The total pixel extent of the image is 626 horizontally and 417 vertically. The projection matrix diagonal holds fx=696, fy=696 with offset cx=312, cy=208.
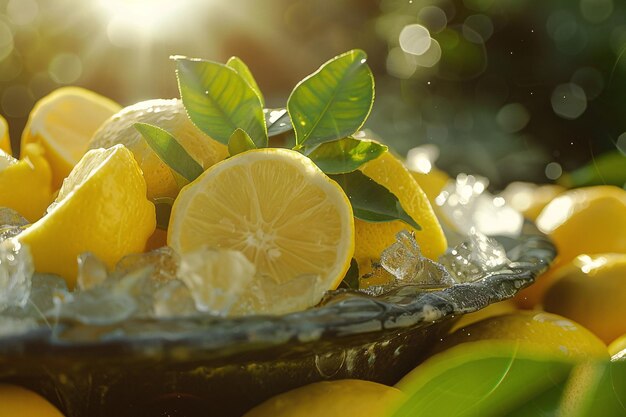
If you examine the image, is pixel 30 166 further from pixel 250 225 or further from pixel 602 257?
pixel 602 257

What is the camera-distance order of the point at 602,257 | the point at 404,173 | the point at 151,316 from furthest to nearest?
the point at 602,257 → the point at 404,173 → the point at 151,316

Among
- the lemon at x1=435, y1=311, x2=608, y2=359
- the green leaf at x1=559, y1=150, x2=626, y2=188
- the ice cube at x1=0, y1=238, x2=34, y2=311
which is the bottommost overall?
the green leaf at x1=559, y1=150, x2=626, y2=188

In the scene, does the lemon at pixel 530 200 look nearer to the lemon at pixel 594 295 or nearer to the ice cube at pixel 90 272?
the lemon at pixel 594 295

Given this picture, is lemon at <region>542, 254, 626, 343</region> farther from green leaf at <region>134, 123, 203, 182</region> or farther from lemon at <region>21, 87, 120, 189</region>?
lemon at <region>21, 87, 120, 189</region>

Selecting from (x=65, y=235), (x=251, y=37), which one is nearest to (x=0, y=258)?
(x=65, y=235)

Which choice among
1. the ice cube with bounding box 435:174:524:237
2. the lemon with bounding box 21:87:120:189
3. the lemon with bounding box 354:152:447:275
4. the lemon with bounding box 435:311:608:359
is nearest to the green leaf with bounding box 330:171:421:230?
the lemon with bounding box 354:152:447:275
